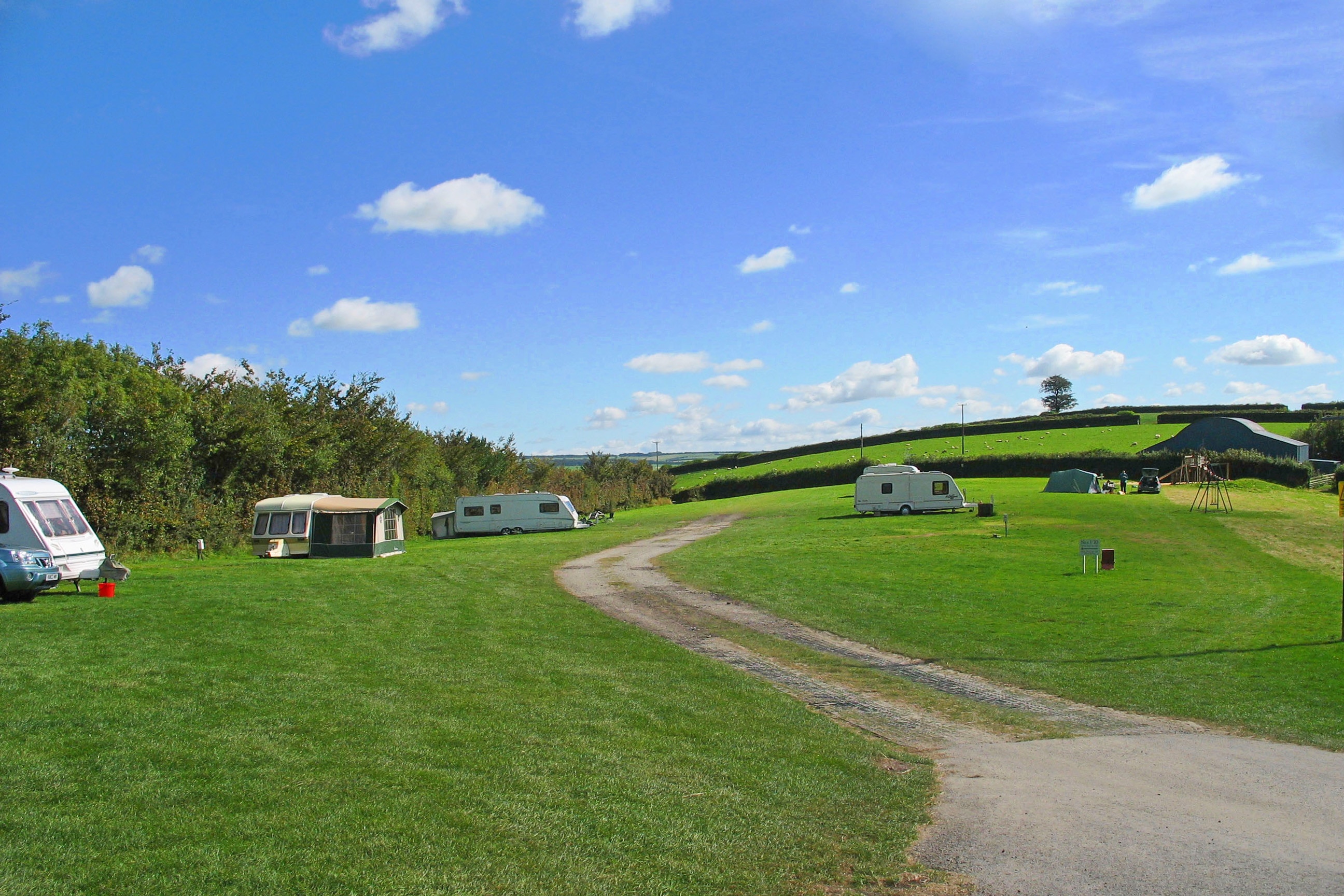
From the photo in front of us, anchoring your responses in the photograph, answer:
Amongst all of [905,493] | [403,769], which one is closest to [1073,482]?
[905,493]

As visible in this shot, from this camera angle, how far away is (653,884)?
4824mm

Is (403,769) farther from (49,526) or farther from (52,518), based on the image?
(52,518)

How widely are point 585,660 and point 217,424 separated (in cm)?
2140

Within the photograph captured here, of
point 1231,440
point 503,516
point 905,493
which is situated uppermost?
point 1231,440

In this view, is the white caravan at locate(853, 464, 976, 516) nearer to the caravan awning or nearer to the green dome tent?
the green dome tent

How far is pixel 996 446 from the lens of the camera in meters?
78.1

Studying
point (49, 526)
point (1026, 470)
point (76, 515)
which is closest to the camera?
point (49, 526)

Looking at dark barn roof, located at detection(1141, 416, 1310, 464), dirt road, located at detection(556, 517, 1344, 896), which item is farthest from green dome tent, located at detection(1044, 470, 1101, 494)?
dirt road, located at detection(556, 517, 1344, 896)

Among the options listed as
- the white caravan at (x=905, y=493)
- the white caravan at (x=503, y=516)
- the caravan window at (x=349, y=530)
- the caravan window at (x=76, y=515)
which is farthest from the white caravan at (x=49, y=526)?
the white caravan at (x=905, y=493)

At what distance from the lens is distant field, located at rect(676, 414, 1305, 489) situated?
75.5 m

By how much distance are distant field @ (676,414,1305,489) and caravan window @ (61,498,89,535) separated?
63080 millimetres

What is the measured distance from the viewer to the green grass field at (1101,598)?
1141 centimetres

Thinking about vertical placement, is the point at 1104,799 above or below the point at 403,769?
below

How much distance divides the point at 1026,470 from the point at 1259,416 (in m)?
34.2
